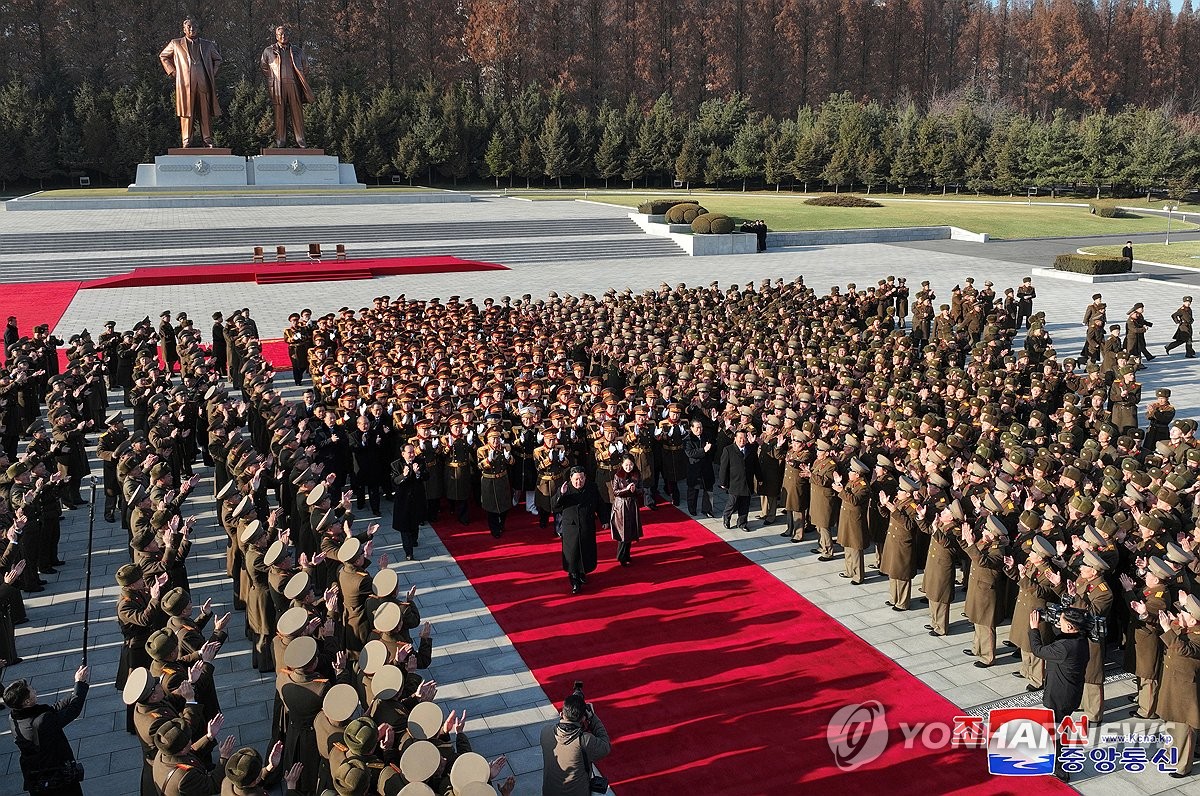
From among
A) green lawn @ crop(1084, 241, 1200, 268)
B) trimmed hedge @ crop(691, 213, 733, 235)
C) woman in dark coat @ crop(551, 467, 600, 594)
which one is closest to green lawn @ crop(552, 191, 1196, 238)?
trimmed hedge @ crop(691, 213, 733, 235)

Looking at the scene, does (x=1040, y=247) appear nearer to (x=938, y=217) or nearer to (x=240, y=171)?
(x=938, y=217)

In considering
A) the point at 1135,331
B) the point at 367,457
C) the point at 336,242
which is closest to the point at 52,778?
the point at 367,457

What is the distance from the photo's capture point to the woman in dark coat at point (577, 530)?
967cm

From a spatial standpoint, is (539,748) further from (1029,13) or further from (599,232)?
(1029,13)

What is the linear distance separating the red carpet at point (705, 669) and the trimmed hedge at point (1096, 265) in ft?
80.7

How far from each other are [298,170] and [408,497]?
133 feet

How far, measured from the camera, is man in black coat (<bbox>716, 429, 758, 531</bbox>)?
11.4m

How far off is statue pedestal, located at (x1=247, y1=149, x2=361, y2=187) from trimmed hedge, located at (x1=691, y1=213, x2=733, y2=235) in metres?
20.0

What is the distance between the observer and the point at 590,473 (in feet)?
39.2

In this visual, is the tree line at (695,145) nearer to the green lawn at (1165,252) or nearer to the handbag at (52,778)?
A: the green lawn at (1165,252)

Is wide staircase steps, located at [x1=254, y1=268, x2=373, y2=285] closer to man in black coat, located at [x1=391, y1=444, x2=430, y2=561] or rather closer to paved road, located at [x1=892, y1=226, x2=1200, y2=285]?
man in black coat, located at [x1=391, y1=444, x2=430, y2=561]

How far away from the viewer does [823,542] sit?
35.2 feet

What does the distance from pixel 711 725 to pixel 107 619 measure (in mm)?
6247

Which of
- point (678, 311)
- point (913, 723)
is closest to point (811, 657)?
point (913, 723)
